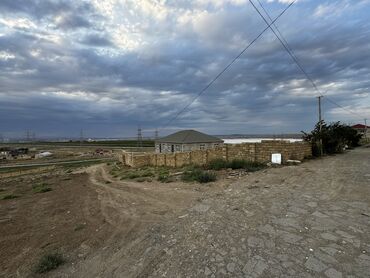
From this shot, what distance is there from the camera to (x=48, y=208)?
27.1 feet

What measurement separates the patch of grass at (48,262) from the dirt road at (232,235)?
13cm

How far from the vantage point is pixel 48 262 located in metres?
4.17

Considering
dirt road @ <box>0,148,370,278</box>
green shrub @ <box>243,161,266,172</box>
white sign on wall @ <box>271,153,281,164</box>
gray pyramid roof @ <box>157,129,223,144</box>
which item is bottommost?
dirt road @ <box>0,148,370,278</box>

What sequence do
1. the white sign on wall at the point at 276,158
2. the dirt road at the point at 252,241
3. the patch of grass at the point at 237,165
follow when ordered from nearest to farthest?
the dirt road at the point at 252,241, the patch of grass at the point at 237,165, the white sign on wall at the point at 276,158

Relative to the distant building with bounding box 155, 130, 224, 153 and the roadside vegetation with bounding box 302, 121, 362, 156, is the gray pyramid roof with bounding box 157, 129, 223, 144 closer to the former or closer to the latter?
the distant building with bounding box 155, 130, 224, 153

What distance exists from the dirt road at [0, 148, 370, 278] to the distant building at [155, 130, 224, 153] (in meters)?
31.5

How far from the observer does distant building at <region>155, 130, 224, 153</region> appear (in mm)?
39562

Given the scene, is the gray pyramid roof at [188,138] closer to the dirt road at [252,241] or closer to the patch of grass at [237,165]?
the patch of grass at [237,165]

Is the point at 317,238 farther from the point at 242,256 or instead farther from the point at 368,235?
the point at 242,256

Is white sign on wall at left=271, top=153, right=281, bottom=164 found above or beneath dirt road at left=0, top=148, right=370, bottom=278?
above

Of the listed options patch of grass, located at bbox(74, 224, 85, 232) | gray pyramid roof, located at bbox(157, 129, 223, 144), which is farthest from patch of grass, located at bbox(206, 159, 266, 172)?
gray pyramid roof, located at bbox(157, 129, 223, 144)

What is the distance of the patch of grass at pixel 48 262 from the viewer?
408 centimetres

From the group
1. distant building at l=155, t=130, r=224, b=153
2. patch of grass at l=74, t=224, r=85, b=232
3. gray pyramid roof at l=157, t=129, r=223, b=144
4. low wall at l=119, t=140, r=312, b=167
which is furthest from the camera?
gray pyramid roof at l=157, t=129, r=223, b=144

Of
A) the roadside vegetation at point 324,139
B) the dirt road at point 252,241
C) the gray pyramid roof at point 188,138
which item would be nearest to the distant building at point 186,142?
the gray pyramid roof at point 188,138
